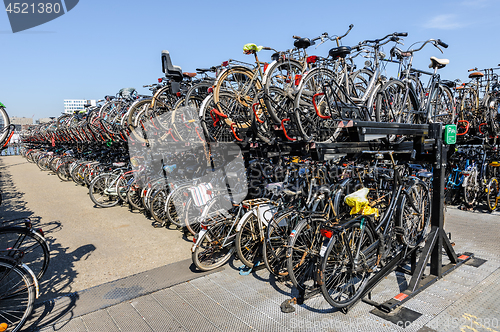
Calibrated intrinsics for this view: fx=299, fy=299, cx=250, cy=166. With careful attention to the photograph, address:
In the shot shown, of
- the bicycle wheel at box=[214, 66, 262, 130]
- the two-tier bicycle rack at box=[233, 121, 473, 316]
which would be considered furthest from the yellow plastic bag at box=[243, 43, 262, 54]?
the two-tier bicycle rack at box=[233, 121, 473, 316]

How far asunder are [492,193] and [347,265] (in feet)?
19.7

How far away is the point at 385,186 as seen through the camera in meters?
4.24

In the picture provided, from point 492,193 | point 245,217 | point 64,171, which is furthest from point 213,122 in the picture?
point 64,171

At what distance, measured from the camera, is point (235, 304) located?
334cm

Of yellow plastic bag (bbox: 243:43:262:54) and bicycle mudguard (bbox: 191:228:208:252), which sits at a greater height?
yellow plastic bag (bbox: 243:43:262:54)

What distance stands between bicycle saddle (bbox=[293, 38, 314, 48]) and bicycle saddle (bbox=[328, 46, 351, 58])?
1.65 feet

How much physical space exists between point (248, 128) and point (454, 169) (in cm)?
578

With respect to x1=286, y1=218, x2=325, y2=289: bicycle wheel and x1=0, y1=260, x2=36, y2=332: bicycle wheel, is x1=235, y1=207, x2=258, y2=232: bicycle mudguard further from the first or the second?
x1=0, y1=260, x2=36, y2=332: bicycle wheel

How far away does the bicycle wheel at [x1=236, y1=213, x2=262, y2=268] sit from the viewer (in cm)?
414

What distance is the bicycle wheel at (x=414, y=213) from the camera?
378 cm

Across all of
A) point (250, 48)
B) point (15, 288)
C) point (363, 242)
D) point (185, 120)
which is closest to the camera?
point (15, 288)

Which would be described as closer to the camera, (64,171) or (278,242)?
(278,242)

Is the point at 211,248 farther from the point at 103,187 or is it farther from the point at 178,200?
the point at 103,187

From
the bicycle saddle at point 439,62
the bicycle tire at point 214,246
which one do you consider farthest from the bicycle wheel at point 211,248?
the bicycle saddle at point 439,62
